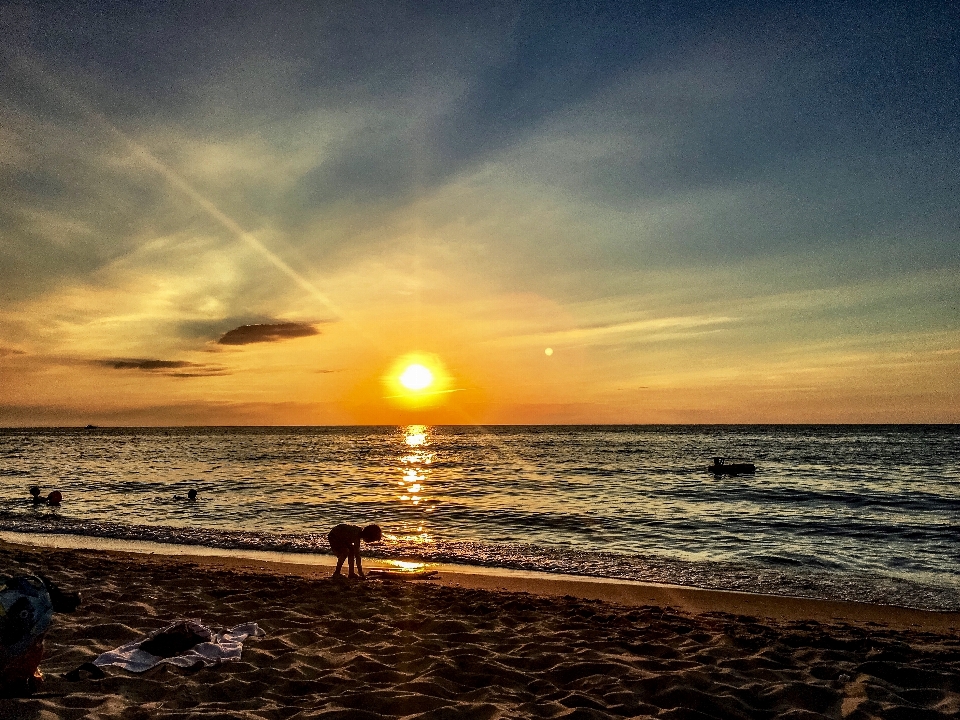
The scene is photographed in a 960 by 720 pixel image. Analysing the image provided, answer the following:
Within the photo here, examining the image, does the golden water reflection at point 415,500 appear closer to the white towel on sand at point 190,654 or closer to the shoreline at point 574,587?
the shoreline at point 574,587

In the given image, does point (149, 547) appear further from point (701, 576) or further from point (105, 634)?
point (701, 576)

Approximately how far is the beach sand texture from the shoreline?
81cm

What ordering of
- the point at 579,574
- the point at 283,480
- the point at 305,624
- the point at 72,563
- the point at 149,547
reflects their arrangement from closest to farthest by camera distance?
1. the point at 305,624
2. the point at 72,563
3. the point at 579,574
4. the point at 149,547
5. the point at 283,480

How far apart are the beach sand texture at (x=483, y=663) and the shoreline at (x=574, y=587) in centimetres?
81

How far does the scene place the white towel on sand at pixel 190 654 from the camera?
253 inches

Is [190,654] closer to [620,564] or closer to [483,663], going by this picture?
[483,663]

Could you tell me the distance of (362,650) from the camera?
741cm

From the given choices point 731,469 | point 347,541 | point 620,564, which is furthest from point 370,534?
point 731,469

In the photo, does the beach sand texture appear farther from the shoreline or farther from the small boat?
the small boat

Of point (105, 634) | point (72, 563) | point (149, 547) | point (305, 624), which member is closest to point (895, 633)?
point (305, 624)

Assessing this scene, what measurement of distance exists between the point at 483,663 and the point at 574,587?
5.94 m

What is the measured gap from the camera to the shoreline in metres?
10.3

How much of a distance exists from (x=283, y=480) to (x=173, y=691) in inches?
1279

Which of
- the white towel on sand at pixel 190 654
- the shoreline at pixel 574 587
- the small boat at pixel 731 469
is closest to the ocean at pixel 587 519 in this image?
the shoreline at pixel 574 587
